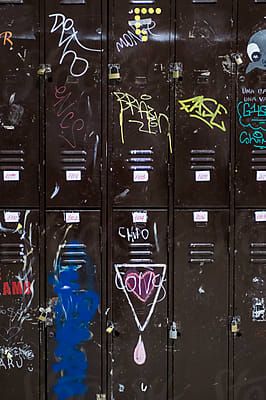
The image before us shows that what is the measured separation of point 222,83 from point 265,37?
0.40m

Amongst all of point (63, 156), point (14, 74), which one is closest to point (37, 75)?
point (14, 74)

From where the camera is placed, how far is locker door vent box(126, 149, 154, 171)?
3678 mm

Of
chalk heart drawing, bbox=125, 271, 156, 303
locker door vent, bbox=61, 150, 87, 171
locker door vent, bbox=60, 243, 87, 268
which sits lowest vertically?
chalk heart drawing, bbox=125, 271, 156, 303

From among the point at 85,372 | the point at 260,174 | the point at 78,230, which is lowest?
the point at 85,372

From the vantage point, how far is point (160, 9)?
11.9ft

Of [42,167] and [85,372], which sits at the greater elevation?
[42,167]

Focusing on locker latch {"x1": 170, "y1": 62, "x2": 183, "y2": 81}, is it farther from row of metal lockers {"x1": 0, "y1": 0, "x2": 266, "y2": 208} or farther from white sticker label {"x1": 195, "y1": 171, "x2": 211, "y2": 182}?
white sticker label {"x1": 195, "y1": 171, "x2": 211, "y2": 182}

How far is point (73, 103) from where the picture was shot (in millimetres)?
3660

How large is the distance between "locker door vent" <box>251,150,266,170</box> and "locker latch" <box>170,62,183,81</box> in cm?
68

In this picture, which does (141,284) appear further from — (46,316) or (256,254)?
(256,254)

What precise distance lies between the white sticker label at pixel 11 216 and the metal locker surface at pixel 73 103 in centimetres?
23

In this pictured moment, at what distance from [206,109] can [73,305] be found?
4.96 ft

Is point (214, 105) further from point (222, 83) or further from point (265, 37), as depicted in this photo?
point (265, 37)

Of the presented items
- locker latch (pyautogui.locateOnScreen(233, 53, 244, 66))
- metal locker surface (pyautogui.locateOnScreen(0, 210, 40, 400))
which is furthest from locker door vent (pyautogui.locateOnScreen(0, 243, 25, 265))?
locker latch (pyautogui.locateOnScreen(233, 53, 244, 66))
